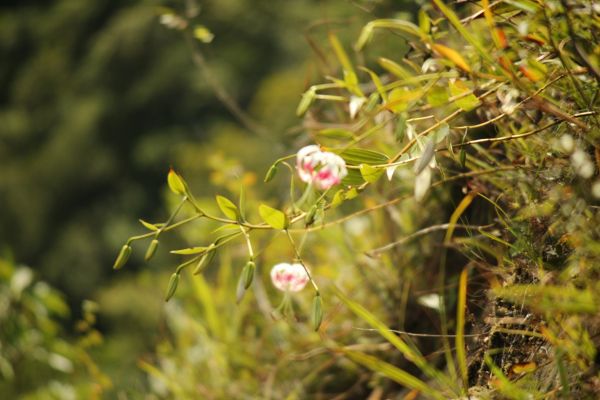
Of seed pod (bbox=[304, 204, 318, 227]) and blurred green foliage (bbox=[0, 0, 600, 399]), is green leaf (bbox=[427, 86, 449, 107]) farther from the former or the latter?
seed pod (bbox=[304, 204, 318, 227])

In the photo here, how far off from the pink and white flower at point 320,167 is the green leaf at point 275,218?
0.04 meters

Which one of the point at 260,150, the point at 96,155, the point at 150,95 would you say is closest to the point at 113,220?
the point at 96,155

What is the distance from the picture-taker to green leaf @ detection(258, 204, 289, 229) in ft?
1.66

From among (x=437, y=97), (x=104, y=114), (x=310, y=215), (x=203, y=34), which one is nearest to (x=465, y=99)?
(x=437, y=97)

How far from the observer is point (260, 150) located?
584cm

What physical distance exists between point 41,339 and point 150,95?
6.18 m

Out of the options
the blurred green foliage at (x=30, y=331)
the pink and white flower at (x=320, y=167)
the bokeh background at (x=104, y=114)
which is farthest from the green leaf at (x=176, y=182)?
the bokeh background at (x=104, y=114)

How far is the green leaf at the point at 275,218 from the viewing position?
506mm

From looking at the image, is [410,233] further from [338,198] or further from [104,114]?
[104,114]

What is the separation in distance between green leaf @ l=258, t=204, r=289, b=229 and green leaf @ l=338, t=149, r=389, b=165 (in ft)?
0.25

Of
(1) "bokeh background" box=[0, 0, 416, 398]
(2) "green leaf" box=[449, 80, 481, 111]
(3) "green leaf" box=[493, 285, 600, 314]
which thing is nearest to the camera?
(3) "green leaf" box=[493, 285, 600, 314]

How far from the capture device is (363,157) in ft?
1.81

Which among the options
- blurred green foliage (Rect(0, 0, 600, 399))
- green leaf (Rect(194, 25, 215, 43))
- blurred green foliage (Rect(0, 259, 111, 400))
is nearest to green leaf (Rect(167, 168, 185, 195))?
blurred green foliage (Rect(0, 0, 600, 399))

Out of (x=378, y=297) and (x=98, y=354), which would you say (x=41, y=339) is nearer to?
(x=98, y=354)
